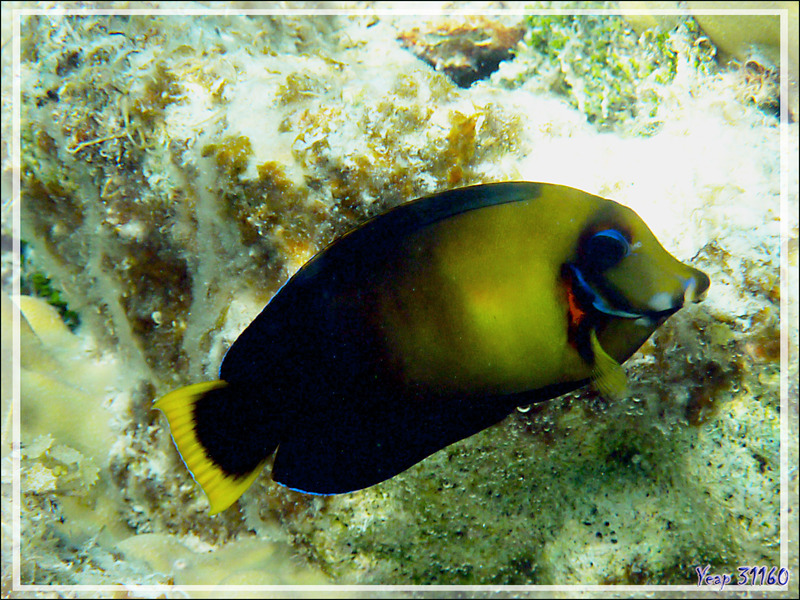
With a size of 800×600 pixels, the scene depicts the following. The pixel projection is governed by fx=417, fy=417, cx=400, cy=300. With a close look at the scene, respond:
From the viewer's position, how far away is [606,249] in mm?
1132

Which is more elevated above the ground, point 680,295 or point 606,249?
point 606,249

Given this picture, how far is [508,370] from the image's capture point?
117cm

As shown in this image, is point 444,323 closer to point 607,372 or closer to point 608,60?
point 607,372

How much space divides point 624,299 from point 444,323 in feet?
1.62

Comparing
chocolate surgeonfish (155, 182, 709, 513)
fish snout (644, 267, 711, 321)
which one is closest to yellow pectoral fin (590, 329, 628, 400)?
chocolate surgeonfish (155, 182, 709, 513)

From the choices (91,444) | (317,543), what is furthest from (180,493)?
(317,543)

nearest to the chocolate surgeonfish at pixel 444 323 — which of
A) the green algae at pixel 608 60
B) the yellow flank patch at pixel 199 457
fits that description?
the yellow flank patch at pixel 199 457

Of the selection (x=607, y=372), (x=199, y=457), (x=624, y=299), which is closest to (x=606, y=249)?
(x=624, y=299)

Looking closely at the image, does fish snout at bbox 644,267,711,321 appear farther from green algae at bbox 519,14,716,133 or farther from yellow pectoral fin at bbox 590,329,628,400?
green algae at bbox 519,14,716,133

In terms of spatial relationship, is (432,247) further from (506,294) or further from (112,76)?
(112,76)

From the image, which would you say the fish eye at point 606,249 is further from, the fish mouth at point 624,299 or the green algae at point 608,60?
the green algae at point 608,60

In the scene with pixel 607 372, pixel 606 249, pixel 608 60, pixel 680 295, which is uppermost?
pixel 608 60

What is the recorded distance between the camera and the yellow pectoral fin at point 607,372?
1121 millimetres

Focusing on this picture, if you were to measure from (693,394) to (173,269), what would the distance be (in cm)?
233
